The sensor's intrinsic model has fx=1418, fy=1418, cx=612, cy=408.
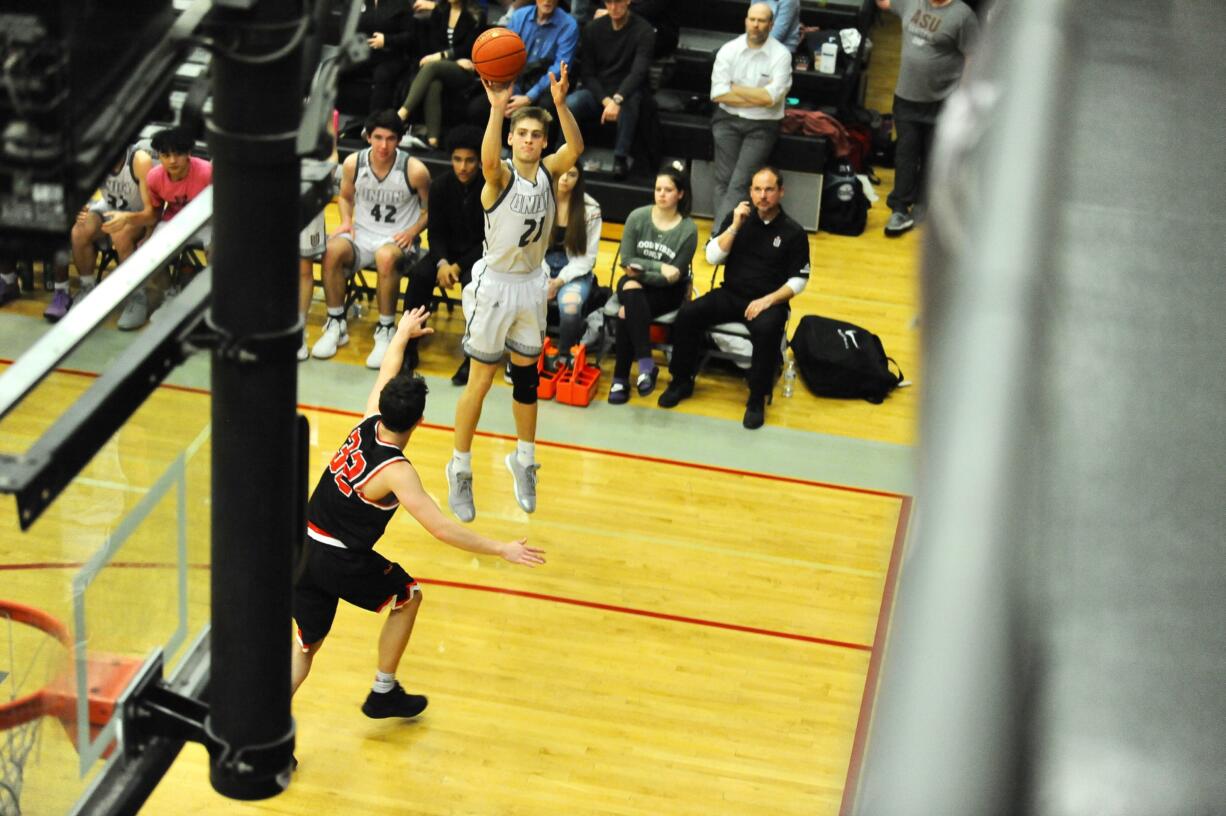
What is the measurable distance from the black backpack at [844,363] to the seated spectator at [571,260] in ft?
5.50

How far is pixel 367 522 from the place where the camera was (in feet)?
20.2

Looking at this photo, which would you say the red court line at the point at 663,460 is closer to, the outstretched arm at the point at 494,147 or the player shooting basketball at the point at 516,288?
the player shooting basketball at the point at 516,288

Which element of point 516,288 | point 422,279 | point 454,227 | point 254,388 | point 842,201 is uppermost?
point 254,388

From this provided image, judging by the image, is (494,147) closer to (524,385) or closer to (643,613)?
(524,385)

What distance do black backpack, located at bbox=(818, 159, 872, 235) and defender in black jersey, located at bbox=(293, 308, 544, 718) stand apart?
7450 mm

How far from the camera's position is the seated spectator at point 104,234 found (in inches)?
416

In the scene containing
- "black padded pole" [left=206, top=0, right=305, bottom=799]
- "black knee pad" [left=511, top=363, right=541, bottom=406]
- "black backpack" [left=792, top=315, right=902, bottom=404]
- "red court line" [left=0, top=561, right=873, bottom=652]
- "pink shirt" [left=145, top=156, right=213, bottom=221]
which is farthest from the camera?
"pink shirt" [left=145, top=156, right=213, bottom=221]

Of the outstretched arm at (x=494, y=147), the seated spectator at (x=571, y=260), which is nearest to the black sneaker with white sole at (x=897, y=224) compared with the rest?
the seated spectator at (x=571, y=260)

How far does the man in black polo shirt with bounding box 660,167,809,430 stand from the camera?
9812mm

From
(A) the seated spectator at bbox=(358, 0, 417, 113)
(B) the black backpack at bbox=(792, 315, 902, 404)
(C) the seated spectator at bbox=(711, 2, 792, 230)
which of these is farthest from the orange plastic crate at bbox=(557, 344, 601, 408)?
(A) the seated spectator at bbox=(358, 0, 417, 113)

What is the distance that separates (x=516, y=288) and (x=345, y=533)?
8.08ft

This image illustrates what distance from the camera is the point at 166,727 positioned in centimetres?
378

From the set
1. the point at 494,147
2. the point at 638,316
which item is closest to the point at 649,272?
the point at 638,316

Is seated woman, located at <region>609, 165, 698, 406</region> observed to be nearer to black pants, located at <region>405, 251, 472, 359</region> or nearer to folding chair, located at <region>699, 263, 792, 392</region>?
folding chair, located at <region>699, 263, 792, 392</region>
